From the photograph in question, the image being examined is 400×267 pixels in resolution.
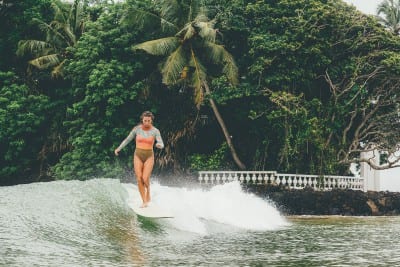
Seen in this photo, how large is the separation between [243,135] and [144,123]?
588 inches

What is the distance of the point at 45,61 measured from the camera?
26.0 m

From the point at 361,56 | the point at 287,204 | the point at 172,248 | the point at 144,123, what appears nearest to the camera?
the point at 172,248

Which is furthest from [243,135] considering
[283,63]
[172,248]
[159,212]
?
[172,248]

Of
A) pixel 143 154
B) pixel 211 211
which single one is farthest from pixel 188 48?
pixel 143 154

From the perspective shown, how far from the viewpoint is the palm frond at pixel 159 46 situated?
22.0m

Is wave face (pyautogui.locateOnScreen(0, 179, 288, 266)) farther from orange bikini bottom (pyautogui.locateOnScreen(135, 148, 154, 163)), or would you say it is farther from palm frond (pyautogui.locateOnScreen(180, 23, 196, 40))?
palm frond (pyautogui.locateOnScreen(180, 23, 196, 40))

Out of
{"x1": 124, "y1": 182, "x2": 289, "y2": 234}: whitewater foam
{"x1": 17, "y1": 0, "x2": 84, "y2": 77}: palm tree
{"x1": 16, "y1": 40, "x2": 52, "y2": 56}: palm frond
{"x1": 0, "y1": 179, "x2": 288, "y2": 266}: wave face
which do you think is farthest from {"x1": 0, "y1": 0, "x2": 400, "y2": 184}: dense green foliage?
{"x1": 0, "y1": 179, "x2": 288, "y2": 266}: wave face

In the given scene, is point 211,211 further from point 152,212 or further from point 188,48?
point 188,48

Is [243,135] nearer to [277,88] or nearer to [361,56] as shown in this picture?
[277,88]

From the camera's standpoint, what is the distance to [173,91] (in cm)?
2442

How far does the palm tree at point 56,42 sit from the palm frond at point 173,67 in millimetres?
5876

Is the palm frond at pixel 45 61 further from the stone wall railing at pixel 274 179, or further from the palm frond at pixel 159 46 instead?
the stone wall railing at pixel 274 179

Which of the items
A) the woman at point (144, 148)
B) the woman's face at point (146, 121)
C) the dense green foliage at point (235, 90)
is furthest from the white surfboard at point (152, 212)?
the dense green foliage at point (235, 90)

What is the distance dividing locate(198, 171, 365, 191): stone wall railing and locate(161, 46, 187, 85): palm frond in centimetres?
345
